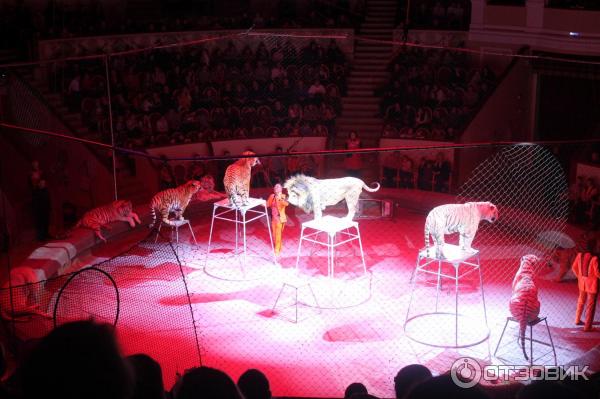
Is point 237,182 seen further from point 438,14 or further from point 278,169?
point 438,14

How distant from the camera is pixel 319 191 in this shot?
11.1m

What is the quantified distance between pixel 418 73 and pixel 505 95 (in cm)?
219

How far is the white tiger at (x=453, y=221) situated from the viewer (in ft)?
31.9

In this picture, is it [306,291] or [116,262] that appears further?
[116,262]

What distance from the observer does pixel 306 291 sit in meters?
11.1

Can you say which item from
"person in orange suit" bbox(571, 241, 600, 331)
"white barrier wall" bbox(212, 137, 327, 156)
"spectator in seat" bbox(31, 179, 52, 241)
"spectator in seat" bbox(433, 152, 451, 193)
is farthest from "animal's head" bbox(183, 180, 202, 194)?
"person in orange suit" bbox(571, 241, 600, 331)

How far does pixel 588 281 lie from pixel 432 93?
868 cm

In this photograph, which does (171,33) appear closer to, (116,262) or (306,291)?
(116,262)

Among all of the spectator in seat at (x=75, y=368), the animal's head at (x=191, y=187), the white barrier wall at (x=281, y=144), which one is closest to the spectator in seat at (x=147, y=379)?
the spectator in seat at (x=75, y=368)

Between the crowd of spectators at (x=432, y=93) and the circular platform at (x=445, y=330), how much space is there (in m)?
6.74

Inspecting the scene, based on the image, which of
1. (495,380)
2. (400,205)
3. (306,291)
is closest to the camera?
(495,380)

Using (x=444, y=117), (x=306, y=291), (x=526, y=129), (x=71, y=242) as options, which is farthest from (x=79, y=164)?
(x=526, y=129)

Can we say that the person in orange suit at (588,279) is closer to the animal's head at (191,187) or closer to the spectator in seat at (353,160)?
the animal's head at (191,187)

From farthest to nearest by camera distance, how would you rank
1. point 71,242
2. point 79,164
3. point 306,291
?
point 79,164, point 71,242, point 306,291
